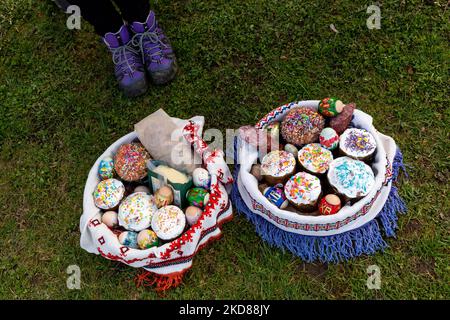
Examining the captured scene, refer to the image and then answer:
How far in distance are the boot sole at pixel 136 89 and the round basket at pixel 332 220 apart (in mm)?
661

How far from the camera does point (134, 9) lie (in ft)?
6.53

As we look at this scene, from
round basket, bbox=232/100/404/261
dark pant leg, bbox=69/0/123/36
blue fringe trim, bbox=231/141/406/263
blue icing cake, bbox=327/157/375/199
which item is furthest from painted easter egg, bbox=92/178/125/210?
blue icing cake, bbox=327/157/375/199

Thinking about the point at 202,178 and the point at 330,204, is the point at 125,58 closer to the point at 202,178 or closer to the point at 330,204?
the point at 202,178

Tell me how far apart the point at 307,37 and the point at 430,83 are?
0.66 meters

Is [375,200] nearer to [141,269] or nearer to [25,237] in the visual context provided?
[141,269]

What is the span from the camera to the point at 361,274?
175cm

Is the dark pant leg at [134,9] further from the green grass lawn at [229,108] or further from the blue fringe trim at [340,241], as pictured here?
the blue fringe trim at [340,241]

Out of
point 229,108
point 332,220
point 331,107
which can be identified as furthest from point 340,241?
point 229,108

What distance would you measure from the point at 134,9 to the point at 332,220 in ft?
4.23

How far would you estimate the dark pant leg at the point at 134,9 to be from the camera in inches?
76.5

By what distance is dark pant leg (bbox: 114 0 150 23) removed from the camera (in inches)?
76.5

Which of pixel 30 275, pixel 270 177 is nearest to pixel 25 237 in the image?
pixel 30 275

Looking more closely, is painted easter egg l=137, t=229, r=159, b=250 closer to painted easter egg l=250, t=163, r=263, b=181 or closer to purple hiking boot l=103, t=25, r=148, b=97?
painted easter egg l=250, t=163, r=263, b=181

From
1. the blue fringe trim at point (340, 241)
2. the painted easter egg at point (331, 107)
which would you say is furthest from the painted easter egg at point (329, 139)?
the blue fringe trim at point (340, 241)
